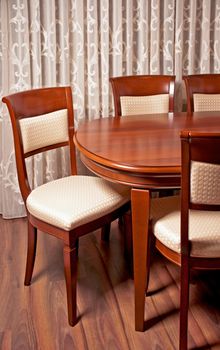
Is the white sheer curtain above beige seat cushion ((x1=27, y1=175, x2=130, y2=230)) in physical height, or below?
above

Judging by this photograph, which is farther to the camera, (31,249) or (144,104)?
(144,104)

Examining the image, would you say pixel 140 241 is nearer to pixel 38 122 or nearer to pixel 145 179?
pixel 145 179

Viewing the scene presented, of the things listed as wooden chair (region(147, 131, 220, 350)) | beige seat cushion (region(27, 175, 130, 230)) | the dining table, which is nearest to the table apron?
the dining table

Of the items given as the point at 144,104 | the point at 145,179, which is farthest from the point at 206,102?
the point at 145,179

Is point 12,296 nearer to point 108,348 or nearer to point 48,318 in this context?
point 48,318

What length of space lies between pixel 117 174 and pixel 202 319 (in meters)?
0.77

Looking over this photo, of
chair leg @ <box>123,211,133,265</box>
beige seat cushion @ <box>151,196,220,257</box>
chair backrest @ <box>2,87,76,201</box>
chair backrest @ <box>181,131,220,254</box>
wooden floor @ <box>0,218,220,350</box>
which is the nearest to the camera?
chair backrest @ <box>181,131,220,254</box>

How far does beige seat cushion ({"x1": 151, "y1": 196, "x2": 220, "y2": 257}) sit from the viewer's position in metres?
1.81

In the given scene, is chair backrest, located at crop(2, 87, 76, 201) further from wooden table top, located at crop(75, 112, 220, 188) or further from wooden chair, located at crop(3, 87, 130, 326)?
wooden table top, located at crop(75, 112, 220, 188)

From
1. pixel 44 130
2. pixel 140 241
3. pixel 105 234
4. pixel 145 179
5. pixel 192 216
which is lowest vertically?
pixel 105 234

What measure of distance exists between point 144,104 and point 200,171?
54.0 inches

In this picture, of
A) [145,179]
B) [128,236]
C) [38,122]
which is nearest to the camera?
[145,179]

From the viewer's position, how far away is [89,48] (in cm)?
Answer: 306

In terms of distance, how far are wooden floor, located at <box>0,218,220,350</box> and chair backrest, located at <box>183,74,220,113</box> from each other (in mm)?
940
